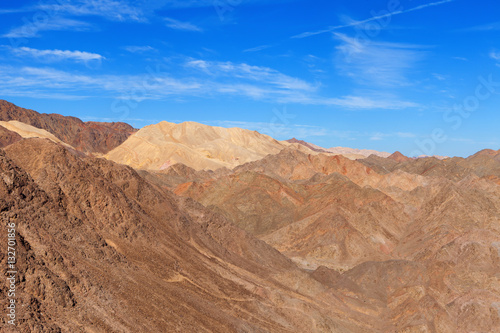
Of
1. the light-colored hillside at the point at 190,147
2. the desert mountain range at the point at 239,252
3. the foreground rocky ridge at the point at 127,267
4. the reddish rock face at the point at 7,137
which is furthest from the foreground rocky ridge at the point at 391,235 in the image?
the light-colored hillside at the point at 190,147

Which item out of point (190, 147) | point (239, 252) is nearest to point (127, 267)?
point (239, 252)

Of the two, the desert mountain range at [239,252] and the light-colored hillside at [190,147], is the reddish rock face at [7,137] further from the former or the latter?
the desert mountain range at [239,252]

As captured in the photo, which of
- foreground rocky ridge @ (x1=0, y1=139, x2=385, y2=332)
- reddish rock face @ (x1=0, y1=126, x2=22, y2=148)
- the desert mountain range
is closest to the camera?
foreground rocky ridge @ (x1=0, y1=139, x2=385, y2=332)

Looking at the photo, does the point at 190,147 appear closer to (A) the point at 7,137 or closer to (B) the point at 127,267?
(A) the point at 7,137

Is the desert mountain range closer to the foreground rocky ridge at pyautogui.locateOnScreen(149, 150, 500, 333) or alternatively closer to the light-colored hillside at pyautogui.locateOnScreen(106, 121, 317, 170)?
the foreground rocky ridge at pyautogui.locateOnScreen(149, 150, 500, 333)

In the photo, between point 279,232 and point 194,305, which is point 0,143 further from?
point 194,305

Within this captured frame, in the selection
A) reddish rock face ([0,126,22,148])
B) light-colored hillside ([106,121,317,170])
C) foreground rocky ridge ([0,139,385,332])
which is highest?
light-colored hillside ([106,121,317,170])

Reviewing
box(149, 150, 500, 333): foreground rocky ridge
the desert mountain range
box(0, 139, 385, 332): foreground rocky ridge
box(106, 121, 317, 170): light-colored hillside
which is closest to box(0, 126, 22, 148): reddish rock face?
box(106, 121, 317, 170): light-colored hillside

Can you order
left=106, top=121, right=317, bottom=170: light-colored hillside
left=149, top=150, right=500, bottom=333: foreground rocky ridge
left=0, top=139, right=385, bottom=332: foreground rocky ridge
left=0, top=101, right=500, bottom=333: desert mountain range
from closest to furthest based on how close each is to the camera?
left=0, top=139, right=385, bottom=332: foreground rocky ridge
left=0, top=101, right=500, bottom=333: desert mountain range
left=149, top=150, right=500, bottom=333: foreground rocky ridge
left=106, top=121, right=317, bottom=170: light-colored hillside
